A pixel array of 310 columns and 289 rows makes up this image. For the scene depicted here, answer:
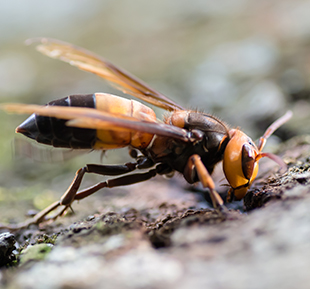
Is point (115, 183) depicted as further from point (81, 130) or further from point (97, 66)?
point (97, 66)

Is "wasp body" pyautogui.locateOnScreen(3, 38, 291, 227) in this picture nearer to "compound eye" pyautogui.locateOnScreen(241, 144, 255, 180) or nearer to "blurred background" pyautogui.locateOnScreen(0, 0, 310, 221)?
"compound eye" pyautogui.locateOnScreen(241, 144, 255, 180)

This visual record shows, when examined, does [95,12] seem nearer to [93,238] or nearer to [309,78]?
[309,78]

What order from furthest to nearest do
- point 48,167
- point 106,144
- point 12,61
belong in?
point 12,61, point 48,167, point 106,144

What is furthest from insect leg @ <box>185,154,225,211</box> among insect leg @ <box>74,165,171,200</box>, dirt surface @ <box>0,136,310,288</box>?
insect leg @ <box>74,165,171,200</box>

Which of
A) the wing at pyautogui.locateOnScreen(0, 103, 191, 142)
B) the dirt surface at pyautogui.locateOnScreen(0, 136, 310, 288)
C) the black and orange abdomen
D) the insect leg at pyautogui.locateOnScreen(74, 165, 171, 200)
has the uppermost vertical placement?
Result: the wing at pyautogui.locateOnScreen(0, 103, 191, 142)

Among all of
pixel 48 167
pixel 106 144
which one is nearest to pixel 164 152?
pixel 106 144
